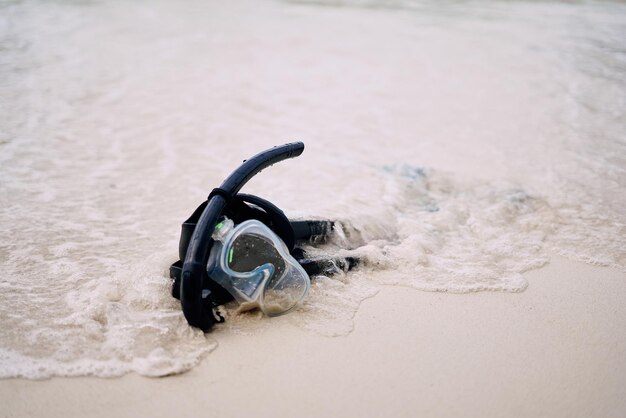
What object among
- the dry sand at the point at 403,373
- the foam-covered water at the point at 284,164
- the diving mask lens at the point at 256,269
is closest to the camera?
the dry sand at the point at 403,373

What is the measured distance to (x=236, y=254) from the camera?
1959 mm

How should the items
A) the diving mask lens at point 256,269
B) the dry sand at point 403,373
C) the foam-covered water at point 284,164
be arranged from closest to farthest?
the dry sand at point 403,373
the diving mask lens at point 256,269
the foam-covered water at point 284,164

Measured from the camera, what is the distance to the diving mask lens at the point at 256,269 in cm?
187

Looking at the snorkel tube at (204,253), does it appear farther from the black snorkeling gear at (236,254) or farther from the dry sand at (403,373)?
the dry sand at (403,373)

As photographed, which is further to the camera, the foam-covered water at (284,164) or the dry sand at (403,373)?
the foam-covered water at (284,164)

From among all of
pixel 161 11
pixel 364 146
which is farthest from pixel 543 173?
pixel 161 11

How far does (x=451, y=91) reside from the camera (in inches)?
235

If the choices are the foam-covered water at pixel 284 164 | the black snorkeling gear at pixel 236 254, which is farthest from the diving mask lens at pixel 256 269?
the foam-covered water at pixel 284 164

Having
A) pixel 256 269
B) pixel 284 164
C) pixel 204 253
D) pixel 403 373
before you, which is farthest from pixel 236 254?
pixel 284 164

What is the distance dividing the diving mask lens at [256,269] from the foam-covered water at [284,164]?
12 centimetres

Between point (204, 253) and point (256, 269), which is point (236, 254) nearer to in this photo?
point (256, 269)

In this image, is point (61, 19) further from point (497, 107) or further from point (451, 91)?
point (497, 107)

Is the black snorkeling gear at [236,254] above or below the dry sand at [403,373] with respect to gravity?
above

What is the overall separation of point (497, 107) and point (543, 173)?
1779 millimetres
